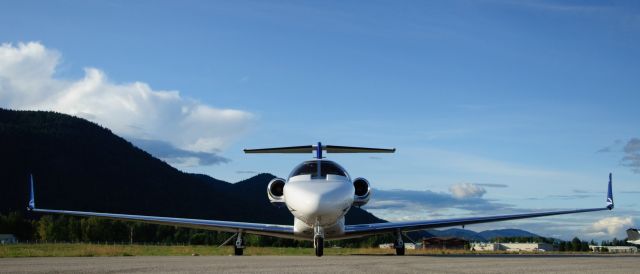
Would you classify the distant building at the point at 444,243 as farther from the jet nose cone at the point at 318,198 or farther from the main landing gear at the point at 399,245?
the jet nose cone at the point at 318,198

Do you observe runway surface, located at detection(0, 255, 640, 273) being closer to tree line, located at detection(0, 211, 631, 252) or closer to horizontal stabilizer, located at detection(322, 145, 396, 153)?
horizontal stabilizer, located at detection(322, 145, 396, 153)

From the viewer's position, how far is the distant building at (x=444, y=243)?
126575mm

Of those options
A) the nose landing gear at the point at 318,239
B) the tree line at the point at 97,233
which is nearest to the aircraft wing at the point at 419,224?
the nose landing gear at the point at 318,239

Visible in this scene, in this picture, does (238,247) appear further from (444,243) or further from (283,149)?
(444,243)

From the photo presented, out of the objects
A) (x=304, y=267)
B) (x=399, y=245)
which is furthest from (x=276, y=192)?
(x=304, y=267)

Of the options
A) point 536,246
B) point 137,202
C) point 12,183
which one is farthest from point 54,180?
point 536,246

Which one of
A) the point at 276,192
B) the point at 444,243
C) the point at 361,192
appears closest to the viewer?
the point at 361,192

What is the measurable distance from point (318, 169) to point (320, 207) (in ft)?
8.04

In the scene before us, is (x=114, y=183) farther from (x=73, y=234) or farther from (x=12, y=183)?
(x=73, y=234)

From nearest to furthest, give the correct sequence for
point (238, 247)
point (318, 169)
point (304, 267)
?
point (304, 267) < point (318, 169) < point (238, 247)

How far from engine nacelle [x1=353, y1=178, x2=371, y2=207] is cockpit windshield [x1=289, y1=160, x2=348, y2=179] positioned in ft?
6.80

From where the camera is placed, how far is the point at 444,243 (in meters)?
128

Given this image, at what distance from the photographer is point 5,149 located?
7594 inches

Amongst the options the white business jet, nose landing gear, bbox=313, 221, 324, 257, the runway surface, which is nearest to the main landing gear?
the white business jet
